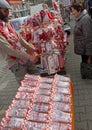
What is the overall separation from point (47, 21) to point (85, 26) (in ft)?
2.76

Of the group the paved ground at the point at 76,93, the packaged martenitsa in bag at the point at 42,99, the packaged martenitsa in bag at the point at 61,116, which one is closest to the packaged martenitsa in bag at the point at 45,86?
the packaged martenitsa in bag at the point at 42,99

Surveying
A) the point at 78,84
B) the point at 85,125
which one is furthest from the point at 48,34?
the point at 85,125

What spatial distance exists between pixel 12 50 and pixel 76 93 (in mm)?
2178

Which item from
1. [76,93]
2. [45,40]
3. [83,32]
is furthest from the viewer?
[45,40]

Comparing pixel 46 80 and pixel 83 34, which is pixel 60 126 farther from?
pixel 83 34

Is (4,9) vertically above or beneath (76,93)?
above

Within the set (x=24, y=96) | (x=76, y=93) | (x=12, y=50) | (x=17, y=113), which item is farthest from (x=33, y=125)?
(x=76, y=93)

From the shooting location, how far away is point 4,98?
5.91m

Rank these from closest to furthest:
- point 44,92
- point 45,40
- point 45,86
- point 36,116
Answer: point 36,116, point 44,92, point 45,86, point 45,40

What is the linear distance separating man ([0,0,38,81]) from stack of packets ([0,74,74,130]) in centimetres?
66

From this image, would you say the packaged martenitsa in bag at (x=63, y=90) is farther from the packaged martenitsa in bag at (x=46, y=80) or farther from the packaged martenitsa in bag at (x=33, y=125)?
the packaged martenitsa in bag at (x=33, y=125)

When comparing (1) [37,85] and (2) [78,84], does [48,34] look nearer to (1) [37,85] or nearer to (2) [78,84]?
(2) [78,84]

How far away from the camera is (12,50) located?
3955mm

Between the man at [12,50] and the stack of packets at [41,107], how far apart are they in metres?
0.66
